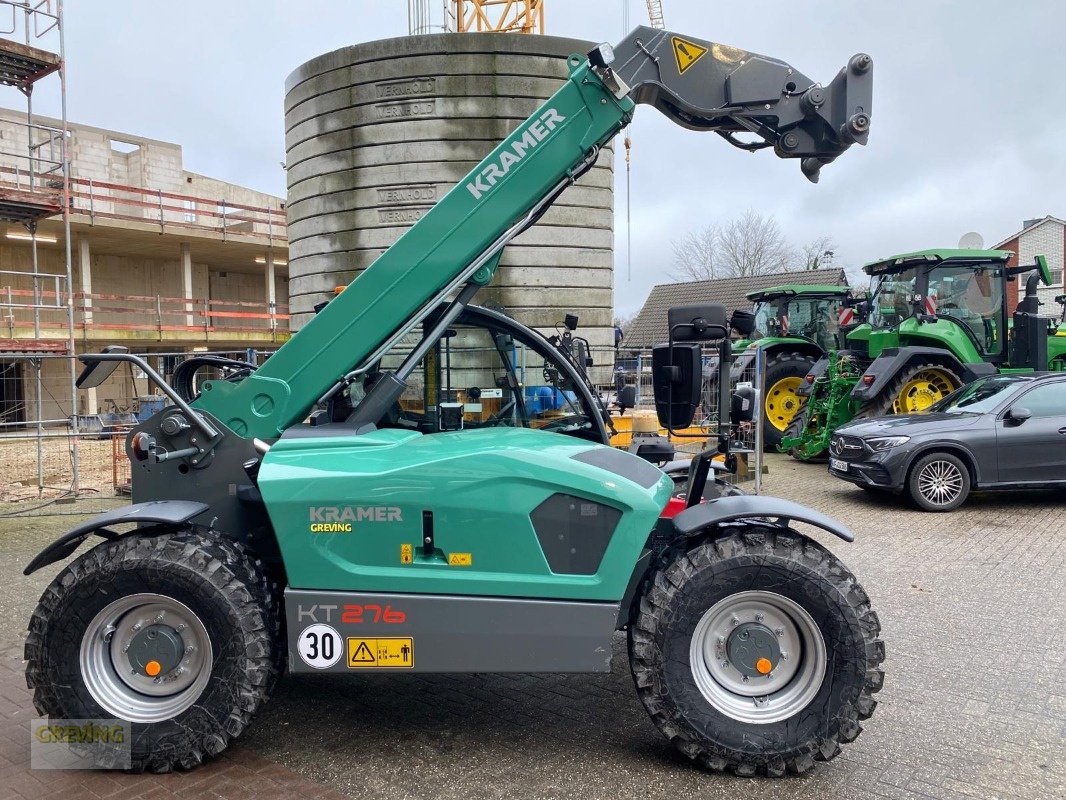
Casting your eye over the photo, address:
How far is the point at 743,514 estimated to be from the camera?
3701mm

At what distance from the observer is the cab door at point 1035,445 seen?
943 centimetres

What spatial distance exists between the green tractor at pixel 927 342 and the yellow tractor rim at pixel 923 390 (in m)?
0.02

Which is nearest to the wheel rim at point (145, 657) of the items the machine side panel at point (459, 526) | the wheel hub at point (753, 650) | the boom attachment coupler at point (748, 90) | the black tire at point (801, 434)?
the machine side panel at point (459, 526)

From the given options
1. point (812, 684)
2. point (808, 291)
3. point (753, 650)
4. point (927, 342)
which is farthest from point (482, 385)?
point (808, 291)

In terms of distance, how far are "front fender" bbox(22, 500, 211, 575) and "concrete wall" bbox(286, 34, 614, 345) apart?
10723 mm

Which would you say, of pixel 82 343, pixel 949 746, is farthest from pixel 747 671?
pixel 82 343

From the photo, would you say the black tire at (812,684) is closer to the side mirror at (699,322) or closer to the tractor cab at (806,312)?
the side mirror at (699,322)

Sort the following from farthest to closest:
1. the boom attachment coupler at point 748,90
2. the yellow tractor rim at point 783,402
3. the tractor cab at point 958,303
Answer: the yellow tractor rim at point 783,402
the tractor cab at point 958,303
the boom attachment coupler at point 748,90

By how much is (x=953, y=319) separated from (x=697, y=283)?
80.9 ft

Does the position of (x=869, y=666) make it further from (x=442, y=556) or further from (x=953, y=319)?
(x=953, y=319)

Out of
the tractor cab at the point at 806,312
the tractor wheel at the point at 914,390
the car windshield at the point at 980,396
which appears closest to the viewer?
the car windshield at the point at 980,396

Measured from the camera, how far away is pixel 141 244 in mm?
31219

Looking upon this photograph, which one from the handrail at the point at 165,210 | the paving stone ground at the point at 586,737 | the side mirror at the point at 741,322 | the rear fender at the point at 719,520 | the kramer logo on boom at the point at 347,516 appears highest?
the handrail at the point at 165,210

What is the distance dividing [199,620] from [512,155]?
2739 mm
